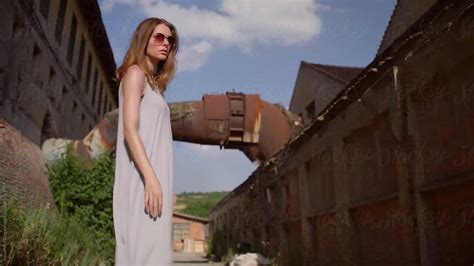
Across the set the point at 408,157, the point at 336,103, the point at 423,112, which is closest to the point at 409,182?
the point at 408,157

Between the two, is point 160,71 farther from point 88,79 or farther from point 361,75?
point 88,79

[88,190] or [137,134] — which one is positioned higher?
[88,190]

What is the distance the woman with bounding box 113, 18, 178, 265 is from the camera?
7.23 ft

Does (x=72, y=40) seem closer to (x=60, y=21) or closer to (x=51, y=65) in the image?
(x=60, y=21)

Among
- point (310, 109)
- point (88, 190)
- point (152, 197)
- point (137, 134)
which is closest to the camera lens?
point (152, 197)

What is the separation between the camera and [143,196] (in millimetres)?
2242

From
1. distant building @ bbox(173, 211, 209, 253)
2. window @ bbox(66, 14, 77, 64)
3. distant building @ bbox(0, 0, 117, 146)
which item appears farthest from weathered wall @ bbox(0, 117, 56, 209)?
distant building @ bbox(173, 211, 209, 253)

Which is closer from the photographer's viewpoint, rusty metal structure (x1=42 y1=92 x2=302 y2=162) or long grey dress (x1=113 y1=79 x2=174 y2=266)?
long grey dress (x1=113 y1=79 x2=174 y2=266)

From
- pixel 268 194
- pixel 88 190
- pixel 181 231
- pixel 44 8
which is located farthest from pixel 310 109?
pixel 181 231

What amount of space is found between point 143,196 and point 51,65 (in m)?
13.5

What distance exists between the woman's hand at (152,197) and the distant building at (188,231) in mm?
47524

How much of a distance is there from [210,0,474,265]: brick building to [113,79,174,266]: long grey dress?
11.6 feet

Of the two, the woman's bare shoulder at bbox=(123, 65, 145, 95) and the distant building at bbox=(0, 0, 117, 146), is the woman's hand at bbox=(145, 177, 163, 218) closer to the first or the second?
the woman's bare shoulder at bbox=(123, 65, 145, 95)

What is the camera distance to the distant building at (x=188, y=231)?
48500 mm
